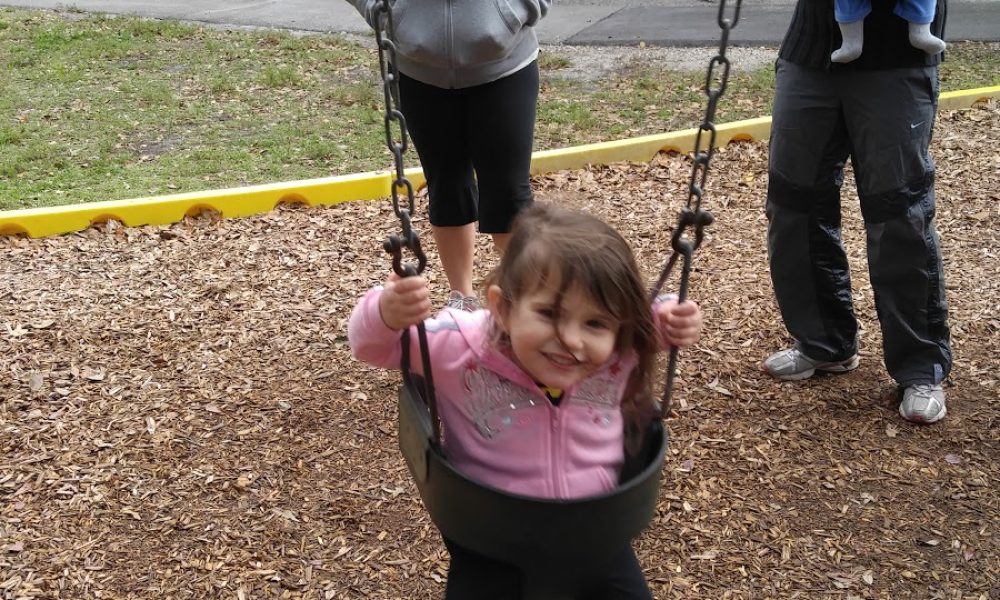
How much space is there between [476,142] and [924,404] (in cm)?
153

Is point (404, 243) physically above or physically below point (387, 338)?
above

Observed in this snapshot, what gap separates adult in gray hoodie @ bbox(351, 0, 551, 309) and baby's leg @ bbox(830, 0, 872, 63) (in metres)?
0.80

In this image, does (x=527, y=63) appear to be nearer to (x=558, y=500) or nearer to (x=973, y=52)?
(x=558, y=500)

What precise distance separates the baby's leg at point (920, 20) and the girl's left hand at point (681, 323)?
46.2 inches

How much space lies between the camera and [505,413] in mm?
1686

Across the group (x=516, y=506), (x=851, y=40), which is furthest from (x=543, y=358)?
(x=851, y=40)

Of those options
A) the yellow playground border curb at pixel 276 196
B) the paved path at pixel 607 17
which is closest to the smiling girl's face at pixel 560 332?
the yellow playground border curb at pixel 276 196

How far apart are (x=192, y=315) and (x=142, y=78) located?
3.85 m

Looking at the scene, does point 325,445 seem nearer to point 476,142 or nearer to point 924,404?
point 476,142

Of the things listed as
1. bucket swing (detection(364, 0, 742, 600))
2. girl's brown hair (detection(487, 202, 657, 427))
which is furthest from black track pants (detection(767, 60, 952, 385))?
girl's brown hair (detection(487, 202, 657, 427))

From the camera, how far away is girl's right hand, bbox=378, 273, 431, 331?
154cm

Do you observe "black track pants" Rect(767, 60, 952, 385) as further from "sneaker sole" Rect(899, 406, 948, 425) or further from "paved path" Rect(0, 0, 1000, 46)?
"paved path" Rect(0, 0, 1000, 46)

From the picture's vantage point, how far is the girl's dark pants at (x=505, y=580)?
66.8 inches

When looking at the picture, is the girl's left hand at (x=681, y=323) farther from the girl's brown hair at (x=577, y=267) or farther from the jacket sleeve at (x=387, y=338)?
the jacket sleeve at (x=387, y=338)
